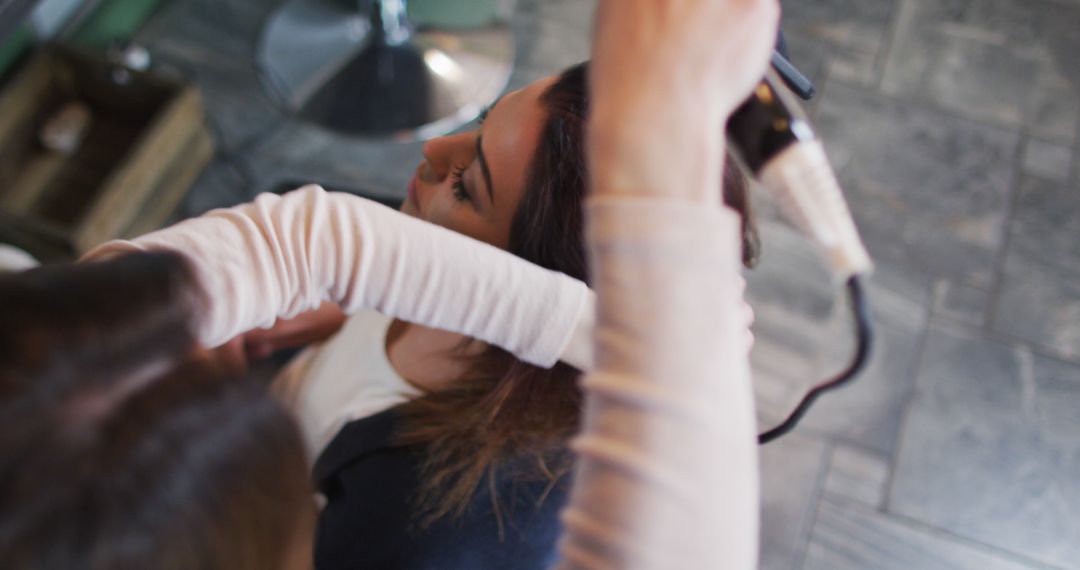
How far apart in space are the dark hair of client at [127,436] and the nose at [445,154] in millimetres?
426

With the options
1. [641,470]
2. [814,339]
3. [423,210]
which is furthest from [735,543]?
[814,339]

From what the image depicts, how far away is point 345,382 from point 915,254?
127cm

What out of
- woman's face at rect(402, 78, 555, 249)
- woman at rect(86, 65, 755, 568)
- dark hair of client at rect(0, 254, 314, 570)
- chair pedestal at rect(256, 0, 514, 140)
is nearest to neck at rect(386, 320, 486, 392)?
woman at rect(86, 65, 755, 568)

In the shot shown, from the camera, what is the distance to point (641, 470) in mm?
352

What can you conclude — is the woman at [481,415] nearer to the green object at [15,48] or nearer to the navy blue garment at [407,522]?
the navy blue garment at [407,522]

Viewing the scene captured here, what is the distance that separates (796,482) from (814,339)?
0.91 feet

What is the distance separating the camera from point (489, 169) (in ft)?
2.53

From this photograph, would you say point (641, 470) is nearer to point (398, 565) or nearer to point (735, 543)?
point (735, 543)

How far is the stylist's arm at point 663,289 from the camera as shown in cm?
35

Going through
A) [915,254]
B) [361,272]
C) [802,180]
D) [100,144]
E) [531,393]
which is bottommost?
[915,254]

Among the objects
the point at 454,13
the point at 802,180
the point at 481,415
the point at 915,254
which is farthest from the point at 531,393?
the point at 454,13

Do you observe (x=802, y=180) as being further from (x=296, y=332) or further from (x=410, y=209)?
(x=296, y=332)

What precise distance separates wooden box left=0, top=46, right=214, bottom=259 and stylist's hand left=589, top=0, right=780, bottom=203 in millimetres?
1307

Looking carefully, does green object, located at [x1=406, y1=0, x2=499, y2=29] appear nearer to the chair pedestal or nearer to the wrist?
the chair pedestal
